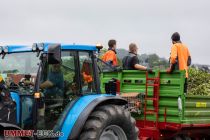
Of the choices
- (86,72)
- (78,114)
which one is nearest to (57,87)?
(78,114)

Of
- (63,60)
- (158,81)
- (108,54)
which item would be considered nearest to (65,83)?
(63,60)

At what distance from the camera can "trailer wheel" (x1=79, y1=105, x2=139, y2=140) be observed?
288 inches

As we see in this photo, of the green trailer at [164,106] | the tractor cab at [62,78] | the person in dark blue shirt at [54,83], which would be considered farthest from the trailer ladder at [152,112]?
the person in dark blue shirt at [54,83]

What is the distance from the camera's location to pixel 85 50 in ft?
25.8

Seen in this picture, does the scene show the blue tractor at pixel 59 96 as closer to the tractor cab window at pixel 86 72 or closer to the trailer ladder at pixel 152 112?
the tractor cab window at pixel 86 72

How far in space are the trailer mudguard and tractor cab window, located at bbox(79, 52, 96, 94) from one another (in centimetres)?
19

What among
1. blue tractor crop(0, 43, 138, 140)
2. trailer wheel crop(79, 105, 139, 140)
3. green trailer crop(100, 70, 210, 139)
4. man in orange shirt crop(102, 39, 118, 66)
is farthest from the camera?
man in orange shirt crop(102, 39, 118, 66)

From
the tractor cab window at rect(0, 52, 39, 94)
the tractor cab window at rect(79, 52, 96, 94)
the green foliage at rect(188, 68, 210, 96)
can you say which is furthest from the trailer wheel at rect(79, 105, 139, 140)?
the green foliage at rect(188, 68, 210, 96)

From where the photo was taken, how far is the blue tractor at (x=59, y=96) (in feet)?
23.0

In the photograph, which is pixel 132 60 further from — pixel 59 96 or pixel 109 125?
pixel 59 96

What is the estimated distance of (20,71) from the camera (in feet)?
24.0

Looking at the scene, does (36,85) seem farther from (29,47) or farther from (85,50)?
(85,50)

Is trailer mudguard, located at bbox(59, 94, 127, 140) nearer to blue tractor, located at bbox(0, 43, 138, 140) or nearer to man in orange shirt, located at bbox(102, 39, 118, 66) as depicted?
blue tractor, located at bbox(0, 43, 138, 140)

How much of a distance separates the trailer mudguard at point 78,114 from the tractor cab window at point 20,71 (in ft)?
2.59
